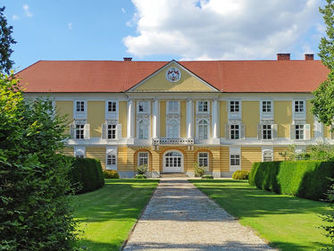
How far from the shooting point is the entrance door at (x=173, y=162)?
36969 millimetres

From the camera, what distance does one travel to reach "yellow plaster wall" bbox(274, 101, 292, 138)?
121 ft

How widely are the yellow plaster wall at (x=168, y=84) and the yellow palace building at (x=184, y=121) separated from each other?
9cm

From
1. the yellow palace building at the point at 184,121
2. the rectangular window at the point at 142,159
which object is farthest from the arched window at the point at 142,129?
the rectangular window at the point at 142,159

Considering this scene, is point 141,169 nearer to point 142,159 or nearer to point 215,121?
point 142,159

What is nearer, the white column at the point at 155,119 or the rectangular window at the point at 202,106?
the white column at the point at 155,119

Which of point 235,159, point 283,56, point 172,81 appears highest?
point 283,56

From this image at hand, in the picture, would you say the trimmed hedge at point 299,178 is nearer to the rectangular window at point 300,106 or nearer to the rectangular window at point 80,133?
the rectangular window at point 300,106

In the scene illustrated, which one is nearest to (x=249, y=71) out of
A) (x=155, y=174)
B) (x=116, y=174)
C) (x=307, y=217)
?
(x=155, y=174)

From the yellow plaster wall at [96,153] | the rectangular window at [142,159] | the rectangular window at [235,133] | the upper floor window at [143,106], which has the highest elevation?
the upper floor window at [143,106]

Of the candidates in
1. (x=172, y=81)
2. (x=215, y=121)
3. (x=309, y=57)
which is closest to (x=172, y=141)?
(x=215, y=121)

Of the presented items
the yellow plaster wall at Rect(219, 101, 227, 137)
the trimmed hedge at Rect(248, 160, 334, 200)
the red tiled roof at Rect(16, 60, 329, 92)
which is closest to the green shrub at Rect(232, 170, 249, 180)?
the yellow plaster wall at Rect(219, 101, 227, 137)

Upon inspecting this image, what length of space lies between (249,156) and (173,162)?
23.9 feet

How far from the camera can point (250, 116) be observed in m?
37.2

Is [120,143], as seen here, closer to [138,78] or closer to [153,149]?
[153,149]
